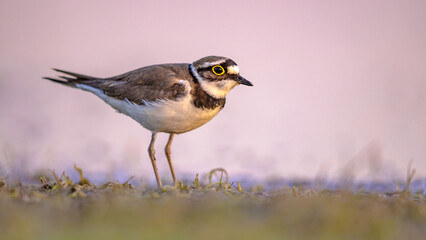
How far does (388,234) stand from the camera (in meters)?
3.08

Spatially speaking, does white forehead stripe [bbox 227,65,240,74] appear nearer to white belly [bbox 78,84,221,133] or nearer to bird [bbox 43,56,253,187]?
bird [bbox 43,56,253,187]

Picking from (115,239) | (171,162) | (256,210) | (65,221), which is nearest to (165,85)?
(171,162)

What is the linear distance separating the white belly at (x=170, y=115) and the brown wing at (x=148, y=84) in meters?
0.08

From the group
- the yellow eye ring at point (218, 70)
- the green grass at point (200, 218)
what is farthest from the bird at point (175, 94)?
the green grass at point (200, 218)

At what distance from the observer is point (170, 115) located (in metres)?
5.92

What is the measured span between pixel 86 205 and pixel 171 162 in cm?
277

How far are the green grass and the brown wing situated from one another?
80.4 inches

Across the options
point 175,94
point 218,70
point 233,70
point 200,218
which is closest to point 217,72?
point 218,70

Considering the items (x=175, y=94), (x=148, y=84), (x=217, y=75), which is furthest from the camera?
(x=148, y=84)

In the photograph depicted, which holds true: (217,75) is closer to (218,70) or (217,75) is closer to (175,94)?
(218,70)

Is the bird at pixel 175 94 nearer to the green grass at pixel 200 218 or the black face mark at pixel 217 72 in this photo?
the black face mark at pixel 217 72

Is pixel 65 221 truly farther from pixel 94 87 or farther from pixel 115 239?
pixel 94 87

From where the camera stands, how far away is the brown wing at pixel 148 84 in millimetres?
5968

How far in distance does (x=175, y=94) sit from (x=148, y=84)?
50 cm
